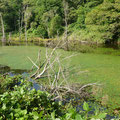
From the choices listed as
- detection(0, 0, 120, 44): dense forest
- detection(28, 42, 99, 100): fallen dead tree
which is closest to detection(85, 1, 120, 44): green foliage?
detection(0, 0, 120, 44): dense forest

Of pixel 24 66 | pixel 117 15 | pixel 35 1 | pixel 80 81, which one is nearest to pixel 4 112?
pixel 80 81

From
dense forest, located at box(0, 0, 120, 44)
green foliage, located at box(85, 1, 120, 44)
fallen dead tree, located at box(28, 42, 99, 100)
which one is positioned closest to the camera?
fallen dead tree, located at box(28, 42, 99, 100)

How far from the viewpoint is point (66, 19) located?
23.0 metres

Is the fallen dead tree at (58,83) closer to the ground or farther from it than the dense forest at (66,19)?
closer to the ground

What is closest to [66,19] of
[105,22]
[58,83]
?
[105,22]

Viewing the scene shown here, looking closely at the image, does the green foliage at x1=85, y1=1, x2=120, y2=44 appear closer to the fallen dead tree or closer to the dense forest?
the dense forest

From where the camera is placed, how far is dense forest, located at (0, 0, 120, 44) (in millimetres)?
14727

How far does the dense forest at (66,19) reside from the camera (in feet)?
48.3

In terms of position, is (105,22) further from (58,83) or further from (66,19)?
(58,83)

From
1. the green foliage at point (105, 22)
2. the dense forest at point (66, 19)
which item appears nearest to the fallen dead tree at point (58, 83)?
the dense forest at point (66, 19)

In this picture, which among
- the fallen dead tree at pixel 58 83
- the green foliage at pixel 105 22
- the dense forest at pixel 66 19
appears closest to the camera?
the fallen dead tree at pixel 58 83

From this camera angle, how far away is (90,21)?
51.7 ft

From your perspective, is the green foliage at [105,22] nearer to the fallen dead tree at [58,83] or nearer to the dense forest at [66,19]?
the dense forest at [66,19]

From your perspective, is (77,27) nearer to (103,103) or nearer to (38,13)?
(38,13)
